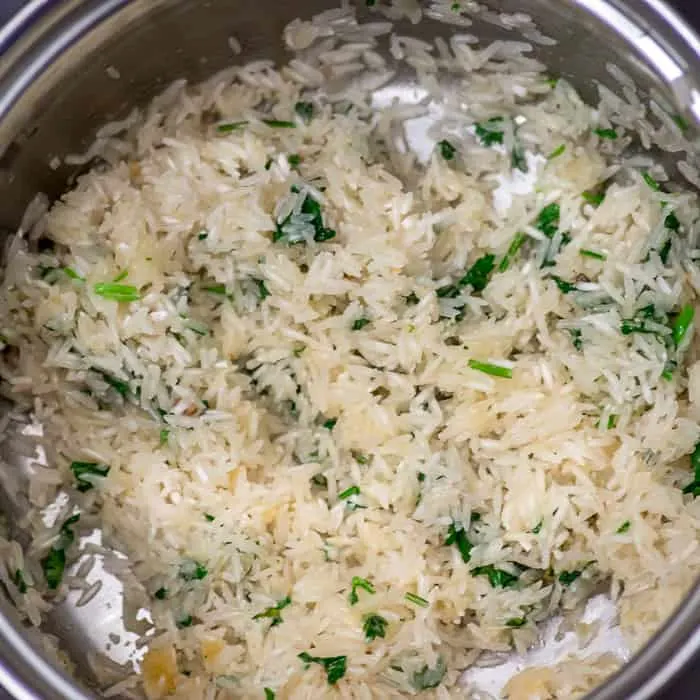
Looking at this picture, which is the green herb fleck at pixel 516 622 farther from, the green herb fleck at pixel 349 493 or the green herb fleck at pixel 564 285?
the green herb fleck at pixel 564 285

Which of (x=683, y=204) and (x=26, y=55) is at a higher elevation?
(x=26, y=55)

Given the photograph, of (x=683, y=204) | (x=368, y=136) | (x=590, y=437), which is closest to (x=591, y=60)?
(x=683, y=204)

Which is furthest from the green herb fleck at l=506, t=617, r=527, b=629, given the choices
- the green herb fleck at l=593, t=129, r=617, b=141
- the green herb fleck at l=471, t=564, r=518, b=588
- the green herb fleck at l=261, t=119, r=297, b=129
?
the green herb fleck at l=261, t=119, r=297, b=129

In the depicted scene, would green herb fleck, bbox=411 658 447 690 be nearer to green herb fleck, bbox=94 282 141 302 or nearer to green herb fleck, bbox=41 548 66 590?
green herb fleck, bbox=41 548 66 590

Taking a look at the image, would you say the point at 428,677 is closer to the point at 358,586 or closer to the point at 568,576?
the point at 358,586

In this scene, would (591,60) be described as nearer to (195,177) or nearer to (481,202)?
(481,202)

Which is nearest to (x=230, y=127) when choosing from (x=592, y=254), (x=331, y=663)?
(x=592, y=254)

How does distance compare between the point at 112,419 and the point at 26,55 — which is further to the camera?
the point at 112,419
